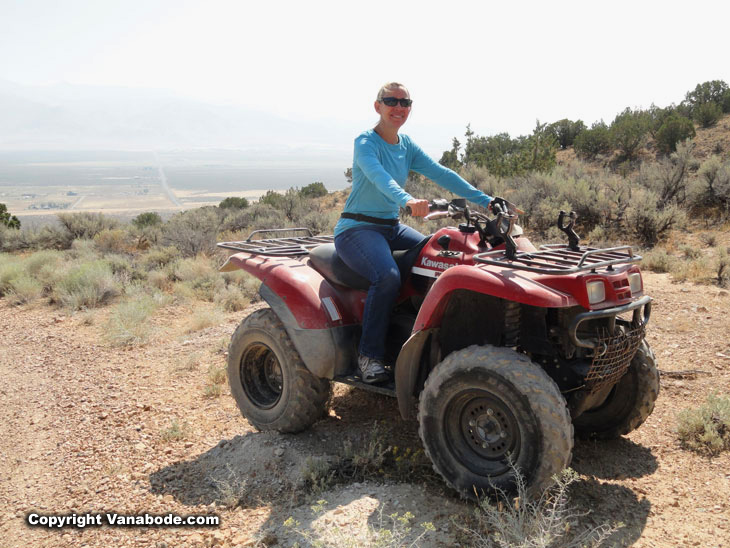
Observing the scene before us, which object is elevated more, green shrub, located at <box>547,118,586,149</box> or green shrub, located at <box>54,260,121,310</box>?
green shrub, located at <box>547,118,586,149</box>

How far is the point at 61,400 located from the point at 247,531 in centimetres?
324

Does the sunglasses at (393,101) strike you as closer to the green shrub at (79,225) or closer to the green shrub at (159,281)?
the green shrub at (159,281)

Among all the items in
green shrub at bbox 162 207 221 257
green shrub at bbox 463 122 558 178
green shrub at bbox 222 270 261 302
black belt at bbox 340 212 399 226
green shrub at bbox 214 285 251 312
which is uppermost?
green shrub at bbox 463 122 558 178

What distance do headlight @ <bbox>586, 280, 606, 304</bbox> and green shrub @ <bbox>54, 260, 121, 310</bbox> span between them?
27.6 feet

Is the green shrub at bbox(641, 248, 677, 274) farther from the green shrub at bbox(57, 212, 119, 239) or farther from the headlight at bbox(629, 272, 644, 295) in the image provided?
the green shrub at bbox(57, 212, 119, 239)

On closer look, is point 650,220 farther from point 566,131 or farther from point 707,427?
point 566,131

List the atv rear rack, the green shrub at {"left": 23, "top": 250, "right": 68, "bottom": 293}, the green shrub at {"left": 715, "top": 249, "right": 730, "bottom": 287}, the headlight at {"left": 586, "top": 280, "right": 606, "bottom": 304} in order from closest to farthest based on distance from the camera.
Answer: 1. the headlight at {"left": 586, "top": 280, "right": 606, "bottom": 304}
2. the atv rear rack
3. the green shrub at {"left": 715, "top": 249, "right": 730, "bottom": 287}
4. the green shrub at {"left": 23, "top": 250, "right": 68, "bottom": 293}

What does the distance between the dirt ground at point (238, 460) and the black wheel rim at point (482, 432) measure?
0.96 feet

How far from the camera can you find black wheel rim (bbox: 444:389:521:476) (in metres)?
3.22

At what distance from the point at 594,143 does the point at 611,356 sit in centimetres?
2226

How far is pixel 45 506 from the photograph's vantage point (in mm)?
3934

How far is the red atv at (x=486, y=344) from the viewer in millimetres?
3111

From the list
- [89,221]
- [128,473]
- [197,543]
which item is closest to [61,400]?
[128,473]

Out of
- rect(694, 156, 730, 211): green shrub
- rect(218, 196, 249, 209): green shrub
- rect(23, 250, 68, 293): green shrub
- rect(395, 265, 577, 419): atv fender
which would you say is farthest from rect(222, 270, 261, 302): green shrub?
rect(218, 196, 249, 209): green shrub
